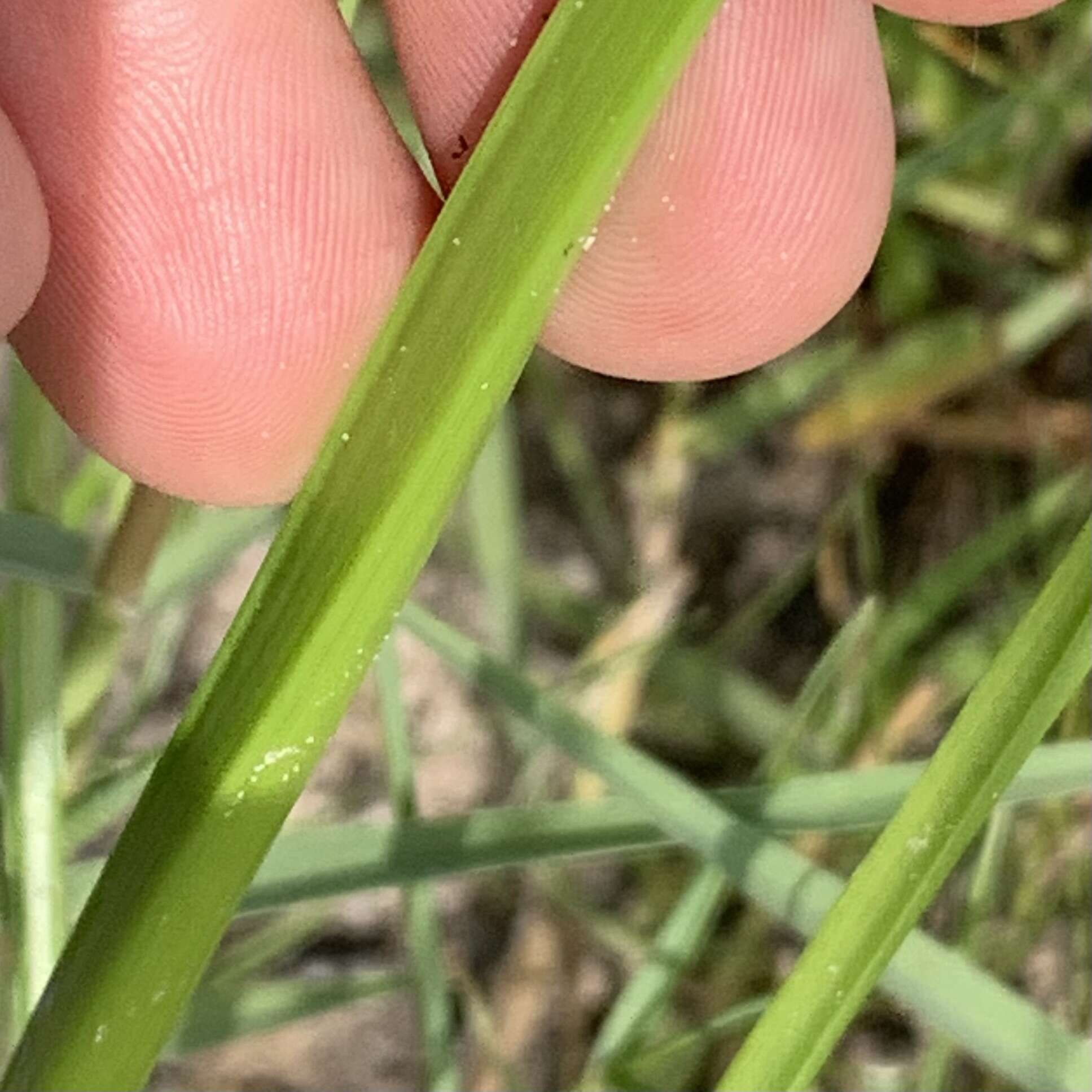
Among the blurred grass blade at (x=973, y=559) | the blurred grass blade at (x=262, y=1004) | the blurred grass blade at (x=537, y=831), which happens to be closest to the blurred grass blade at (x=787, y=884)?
the blurred grass blade at (x=537, y=831)

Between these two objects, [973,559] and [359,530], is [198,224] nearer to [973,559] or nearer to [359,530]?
[359,530]

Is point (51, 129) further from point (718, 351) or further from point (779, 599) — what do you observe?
point (779, 599)

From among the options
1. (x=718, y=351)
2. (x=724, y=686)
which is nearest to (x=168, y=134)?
(x=718, y=351)

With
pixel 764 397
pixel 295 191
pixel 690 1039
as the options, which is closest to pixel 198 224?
pixel 295 191

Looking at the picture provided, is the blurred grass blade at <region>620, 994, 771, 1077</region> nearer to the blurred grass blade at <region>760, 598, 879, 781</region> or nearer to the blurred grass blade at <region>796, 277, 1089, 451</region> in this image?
the blurred grass blade at <region>760, 598, 879, 781</region>

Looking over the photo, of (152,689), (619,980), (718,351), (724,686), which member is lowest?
(619,980)

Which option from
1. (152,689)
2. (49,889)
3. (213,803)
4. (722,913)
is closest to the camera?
(213,803)

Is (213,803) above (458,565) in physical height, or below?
above

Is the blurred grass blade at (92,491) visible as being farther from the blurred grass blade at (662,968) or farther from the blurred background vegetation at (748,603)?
the blurred grass blade at (662,968)
